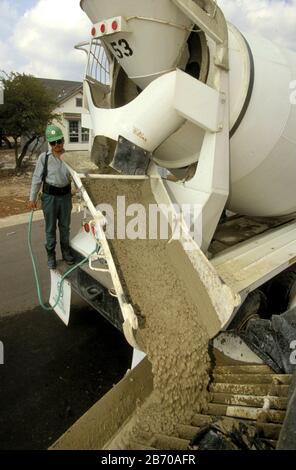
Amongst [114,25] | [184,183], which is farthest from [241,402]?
[114,25]

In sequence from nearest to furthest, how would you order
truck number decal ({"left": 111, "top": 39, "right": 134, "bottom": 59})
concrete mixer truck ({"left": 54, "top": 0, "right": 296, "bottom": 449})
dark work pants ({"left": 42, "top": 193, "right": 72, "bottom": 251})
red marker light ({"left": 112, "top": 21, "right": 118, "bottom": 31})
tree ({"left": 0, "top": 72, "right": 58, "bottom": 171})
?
concrete mixer truck ({"left": 54, "top": 0, "right": 296, "bottom": 449})
red marker light ({"left": 112, "top": 21, "right": 118, "bottom": 31})
truck number decal ({"left": 111, "top": 39, "right": 134, "bottom": 59})
dark work pants ({"left": 42, "top": 193, "right": 72, "bottom": 251})
tree ({"left": 0, "top": 72, "right": 58, "bottom": 171})

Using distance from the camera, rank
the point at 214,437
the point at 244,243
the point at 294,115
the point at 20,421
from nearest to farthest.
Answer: the point at 214,437 → the point at 20,421 → the point at 294,115 → the point at 244,243

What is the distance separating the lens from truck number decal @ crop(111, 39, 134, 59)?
293 centimetres

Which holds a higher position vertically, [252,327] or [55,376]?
[252,327]

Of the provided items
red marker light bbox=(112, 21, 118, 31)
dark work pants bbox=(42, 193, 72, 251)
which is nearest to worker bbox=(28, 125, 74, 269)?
dark work pants bbox=(42, 193, 72, 251)

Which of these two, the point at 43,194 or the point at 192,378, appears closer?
the point at 192,378

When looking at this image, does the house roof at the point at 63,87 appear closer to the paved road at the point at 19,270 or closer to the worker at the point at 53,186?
the paved road at the point at 19,270

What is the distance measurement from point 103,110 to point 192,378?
2.22m

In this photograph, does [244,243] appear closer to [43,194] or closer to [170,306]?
[170,306]

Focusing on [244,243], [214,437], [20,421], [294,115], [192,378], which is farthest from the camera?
[244,243]

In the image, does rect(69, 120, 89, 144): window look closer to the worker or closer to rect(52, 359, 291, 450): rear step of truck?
the worker

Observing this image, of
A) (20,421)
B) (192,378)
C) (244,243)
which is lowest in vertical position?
(20,421)

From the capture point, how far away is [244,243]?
3555 mm

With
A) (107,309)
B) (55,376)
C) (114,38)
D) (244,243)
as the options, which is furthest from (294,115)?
(55,376)
